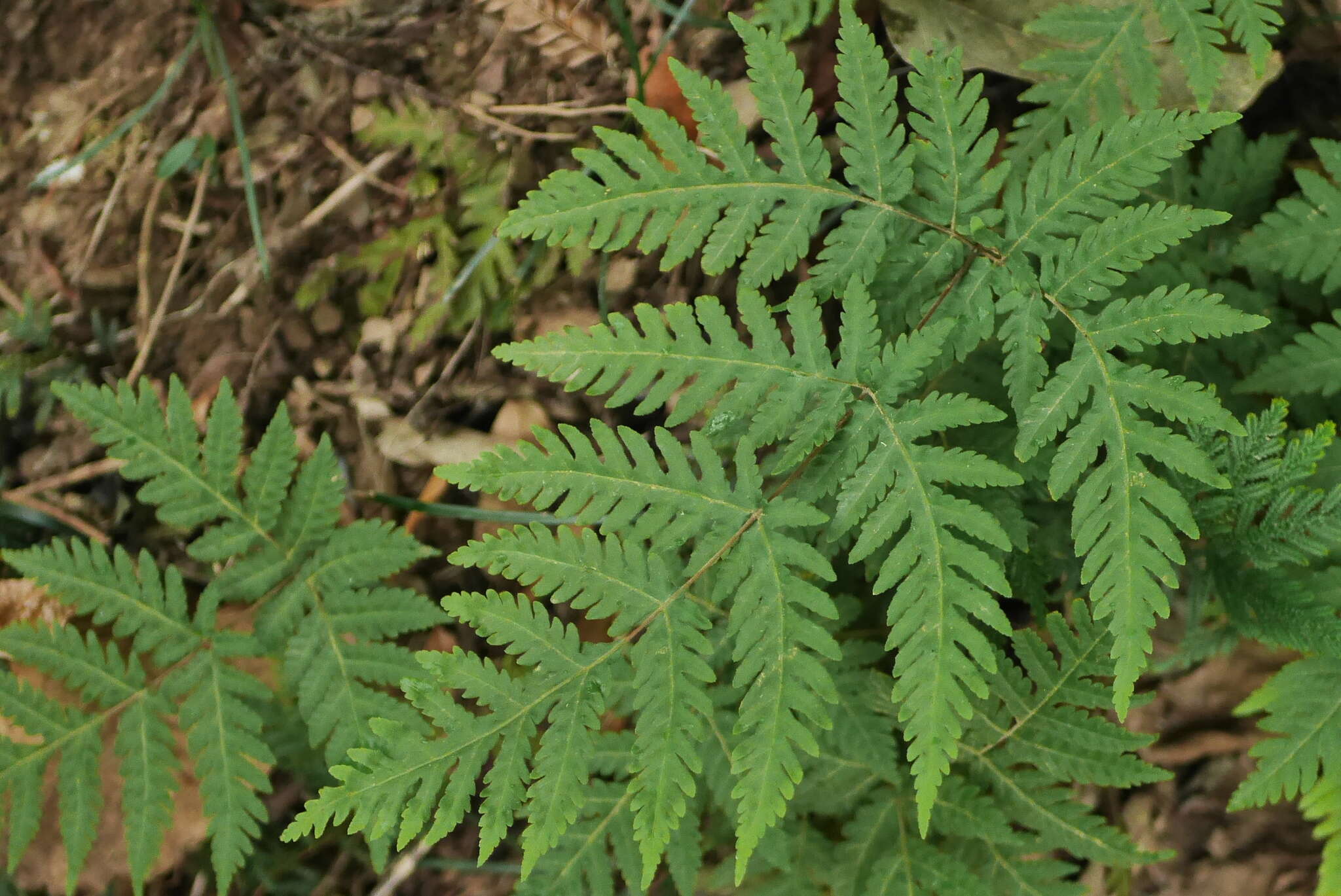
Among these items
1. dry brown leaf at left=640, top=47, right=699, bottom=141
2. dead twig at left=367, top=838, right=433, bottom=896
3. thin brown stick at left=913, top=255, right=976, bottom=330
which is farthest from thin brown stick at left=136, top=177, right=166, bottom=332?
thin brown stick at left=913, top=255, right=976, bottom=330

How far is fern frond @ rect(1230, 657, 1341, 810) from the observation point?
1.90m

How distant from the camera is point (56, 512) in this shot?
3371mm

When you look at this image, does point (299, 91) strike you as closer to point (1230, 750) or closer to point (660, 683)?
point (660, 683)

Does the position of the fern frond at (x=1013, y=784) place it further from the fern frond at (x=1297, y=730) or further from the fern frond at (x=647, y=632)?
the fern frond at (x=647, y=632)

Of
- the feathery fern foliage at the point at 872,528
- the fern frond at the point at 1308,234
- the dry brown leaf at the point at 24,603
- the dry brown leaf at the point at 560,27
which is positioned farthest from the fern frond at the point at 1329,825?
the dry brown leaf at the point at 24,603

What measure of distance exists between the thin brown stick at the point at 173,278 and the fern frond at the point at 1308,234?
11.7 ft

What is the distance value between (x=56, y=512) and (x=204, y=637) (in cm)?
136

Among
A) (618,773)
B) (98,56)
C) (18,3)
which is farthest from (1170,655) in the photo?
(18,3)

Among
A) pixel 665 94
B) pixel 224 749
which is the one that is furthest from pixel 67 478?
pixel 665 94

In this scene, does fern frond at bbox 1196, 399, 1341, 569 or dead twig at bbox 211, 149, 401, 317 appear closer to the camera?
fern frond at bbox 1196, 399, 1341, 569

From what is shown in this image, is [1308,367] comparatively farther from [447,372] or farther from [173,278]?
[173,278]

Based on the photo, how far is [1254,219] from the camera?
238 centimetres

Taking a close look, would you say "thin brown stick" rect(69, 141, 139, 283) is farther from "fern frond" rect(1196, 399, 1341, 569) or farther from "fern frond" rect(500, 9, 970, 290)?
"fern frond" rect(1196, 399, 1341, 569)

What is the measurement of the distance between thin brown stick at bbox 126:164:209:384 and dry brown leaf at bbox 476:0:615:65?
1.38 metres
